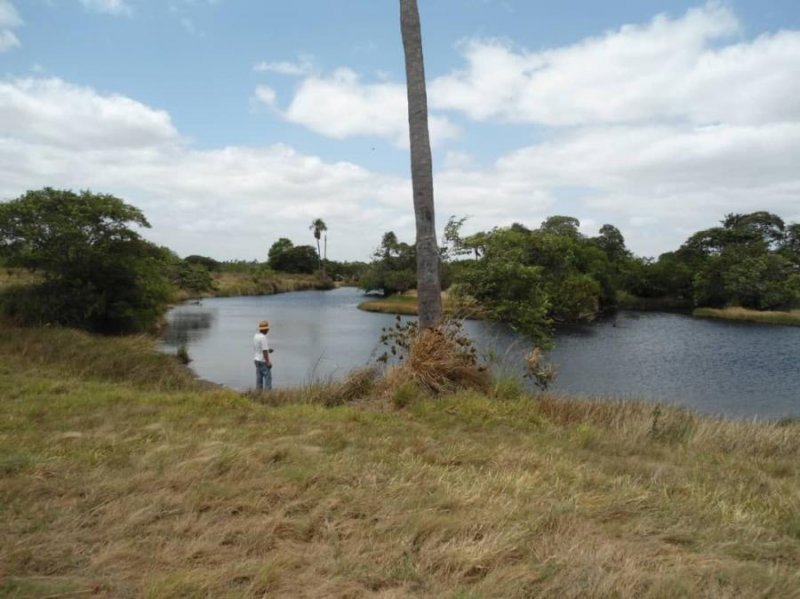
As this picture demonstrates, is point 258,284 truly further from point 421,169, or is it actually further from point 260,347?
point 421,169

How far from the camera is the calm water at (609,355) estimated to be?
55.6 feet

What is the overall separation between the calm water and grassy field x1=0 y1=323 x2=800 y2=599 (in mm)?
4007

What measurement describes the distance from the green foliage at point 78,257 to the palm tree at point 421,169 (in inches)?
653

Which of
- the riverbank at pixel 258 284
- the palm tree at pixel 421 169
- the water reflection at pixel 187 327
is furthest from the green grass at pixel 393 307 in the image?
→ the palm tree at pixel 421 169

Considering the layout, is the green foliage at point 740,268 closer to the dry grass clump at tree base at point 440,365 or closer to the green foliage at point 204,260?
the dry grass clump at tree base at point 440,365

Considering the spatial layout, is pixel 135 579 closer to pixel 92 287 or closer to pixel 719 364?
pixel 92 287

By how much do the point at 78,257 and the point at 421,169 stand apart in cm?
1804

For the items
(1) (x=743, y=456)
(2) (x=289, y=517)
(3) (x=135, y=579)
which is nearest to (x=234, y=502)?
(2) (x=289, y=517)

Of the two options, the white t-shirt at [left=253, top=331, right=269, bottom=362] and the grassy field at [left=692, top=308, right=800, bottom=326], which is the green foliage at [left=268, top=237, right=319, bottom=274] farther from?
the white t-shirt at [left=253, top=331, right=269, bottom=362]

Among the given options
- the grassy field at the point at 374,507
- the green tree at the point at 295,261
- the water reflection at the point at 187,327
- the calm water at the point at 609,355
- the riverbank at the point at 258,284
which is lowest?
the calm water at the point at 609,355

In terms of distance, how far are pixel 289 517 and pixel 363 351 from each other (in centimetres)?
2084

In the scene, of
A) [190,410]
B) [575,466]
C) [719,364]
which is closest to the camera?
[575,466]

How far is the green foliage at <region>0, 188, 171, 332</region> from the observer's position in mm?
19734

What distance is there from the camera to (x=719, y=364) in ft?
76.7
